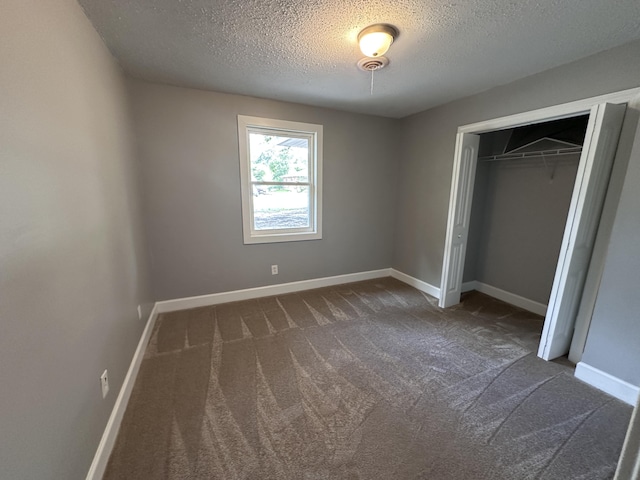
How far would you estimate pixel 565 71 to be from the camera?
6.98 feet

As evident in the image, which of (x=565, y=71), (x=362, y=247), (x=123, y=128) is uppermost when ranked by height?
(x=565, y=71)

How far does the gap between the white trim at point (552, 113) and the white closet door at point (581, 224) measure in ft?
0.32

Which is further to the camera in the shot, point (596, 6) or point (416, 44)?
point (416, 44)

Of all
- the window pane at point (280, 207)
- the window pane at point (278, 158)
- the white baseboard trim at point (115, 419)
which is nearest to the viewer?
the white baseboard trim at point (115, 419)

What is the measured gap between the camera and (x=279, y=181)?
336 centimetres

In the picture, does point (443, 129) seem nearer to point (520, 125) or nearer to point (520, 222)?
point (520, 125)

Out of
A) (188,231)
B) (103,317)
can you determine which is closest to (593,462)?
(103,317)

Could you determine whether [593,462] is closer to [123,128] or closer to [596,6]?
[596,6]

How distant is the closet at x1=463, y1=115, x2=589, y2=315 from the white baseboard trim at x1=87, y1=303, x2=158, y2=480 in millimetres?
3938

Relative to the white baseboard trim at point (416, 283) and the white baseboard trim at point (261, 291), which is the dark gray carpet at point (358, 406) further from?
the white baseboard trim at point (416, 283)

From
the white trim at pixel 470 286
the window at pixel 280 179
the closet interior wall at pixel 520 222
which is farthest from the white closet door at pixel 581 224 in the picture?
the window at pixel 280 179

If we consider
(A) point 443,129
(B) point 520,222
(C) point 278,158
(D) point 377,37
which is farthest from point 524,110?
(C) point 278,158

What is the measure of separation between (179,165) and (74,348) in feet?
7.02

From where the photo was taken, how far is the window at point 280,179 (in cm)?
313
